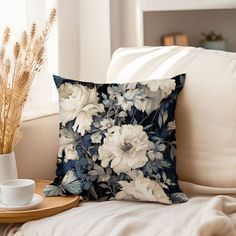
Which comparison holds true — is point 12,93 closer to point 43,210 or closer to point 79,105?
point 79,105

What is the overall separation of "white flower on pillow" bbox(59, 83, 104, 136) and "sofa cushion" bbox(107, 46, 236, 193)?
0.85 ft

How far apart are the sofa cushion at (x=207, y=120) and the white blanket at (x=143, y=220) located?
12 cm

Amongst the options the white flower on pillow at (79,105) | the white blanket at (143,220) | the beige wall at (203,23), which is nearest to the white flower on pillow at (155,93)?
the white flower on pillow at (79,105)

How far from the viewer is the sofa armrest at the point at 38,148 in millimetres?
1766

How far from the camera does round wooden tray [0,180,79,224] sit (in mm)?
1481

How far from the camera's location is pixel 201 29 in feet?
10.1

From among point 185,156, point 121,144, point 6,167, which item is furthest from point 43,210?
point 185,156

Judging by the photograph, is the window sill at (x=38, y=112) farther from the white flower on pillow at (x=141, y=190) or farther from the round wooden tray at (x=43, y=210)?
the white flower on pillow at (x=141, y=190)

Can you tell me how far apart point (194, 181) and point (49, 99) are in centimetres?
100

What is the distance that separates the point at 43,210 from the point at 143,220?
0.93 ft

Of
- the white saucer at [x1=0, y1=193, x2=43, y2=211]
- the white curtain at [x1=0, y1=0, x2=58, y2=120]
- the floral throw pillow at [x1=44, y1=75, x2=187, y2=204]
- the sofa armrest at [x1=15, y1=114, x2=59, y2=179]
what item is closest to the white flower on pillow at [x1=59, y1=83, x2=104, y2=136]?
the floral throw pillow at [x1=44, y1=75, x2=187, y2=204]

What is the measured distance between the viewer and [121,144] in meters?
1.64

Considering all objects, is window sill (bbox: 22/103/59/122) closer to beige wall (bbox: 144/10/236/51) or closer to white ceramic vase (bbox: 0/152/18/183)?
white ceramic vase (bbox: 0/152/18/183)

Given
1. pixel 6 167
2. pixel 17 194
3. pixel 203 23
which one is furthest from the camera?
pixel 203 23
